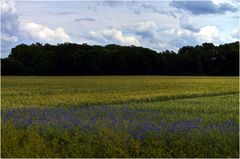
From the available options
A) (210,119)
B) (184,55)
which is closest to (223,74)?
(184,55)

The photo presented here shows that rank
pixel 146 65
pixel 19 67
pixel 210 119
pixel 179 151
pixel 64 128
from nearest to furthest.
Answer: pixel 179 151 < pixel 64 128 < pixel 210 119 < pixel 19 67 < pixel 146 65

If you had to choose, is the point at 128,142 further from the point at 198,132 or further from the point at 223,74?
the point at 223,74

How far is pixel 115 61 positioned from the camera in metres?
115

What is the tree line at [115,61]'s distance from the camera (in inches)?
4363

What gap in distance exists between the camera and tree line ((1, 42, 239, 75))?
364ft

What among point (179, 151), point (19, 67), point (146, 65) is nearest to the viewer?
point (179, 151)

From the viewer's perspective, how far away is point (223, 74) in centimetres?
11525

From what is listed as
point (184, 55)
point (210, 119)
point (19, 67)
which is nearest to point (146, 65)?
point (184, 55)

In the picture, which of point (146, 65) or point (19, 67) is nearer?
point (19, 67)

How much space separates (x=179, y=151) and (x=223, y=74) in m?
110

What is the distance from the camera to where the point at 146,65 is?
4624 inches

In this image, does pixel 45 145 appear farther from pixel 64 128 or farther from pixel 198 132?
pixel 198 132

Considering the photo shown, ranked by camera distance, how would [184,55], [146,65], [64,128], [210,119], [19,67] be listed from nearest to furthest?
1. [64,128]
2. [210,119]
3. [19,67]
4. [146,65]
5. [184,55]

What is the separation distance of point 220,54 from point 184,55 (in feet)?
37.5
